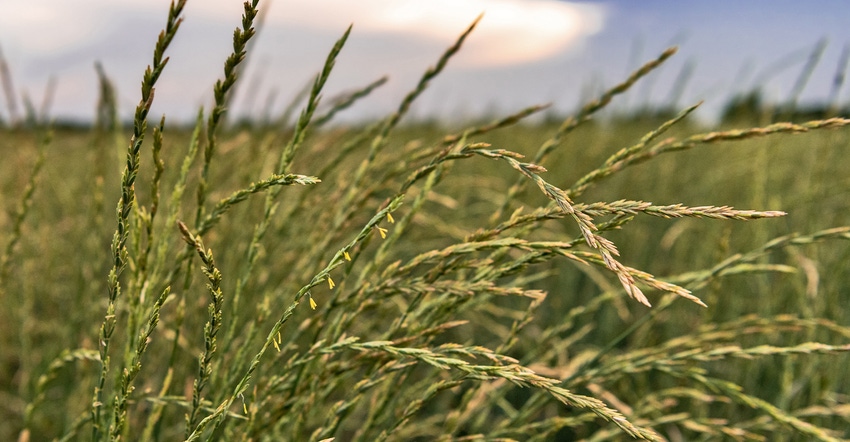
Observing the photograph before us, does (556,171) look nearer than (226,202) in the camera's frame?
No

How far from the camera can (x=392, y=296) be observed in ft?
3.23

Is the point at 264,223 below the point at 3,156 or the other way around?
the other way around

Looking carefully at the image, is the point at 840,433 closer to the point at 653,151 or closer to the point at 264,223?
the point at 653,151

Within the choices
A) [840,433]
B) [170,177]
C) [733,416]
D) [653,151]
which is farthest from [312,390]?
[733,416]

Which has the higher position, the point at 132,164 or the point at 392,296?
the point at 132,164

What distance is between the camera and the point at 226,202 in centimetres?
74

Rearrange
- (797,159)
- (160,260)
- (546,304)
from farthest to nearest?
(797,159) < (546,304) < (160,260)

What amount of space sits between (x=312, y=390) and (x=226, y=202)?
318 mm

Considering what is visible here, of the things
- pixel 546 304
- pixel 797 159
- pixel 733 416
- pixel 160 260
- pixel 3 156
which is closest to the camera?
pixel 160 260

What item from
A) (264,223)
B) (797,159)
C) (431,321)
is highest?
(797,159)

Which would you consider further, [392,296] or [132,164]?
[392,296]

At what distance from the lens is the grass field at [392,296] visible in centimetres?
71

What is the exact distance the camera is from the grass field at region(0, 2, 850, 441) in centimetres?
71

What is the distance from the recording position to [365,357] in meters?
0.90
